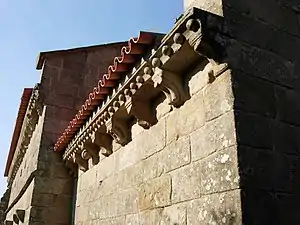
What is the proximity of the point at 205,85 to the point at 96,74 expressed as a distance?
5.26 metres

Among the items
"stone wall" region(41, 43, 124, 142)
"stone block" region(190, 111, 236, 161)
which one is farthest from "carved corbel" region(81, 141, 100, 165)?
"stone block" region(190, 111, 236, 161)

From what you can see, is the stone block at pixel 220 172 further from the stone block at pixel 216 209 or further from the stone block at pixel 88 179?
the stone block at pixel 88 179

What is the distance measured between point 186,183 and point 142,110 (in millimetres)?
1037

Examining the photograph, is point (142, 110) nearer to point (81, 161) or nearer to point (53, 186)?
point (81, 161)

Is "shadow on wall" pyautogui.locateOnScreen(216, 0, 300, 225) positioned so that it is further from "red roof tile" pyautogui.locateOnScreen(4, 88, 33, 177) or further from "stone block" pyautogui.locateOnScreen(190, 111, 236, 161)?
"red roof tile" pyautogui.locateOnScreen(4, 88, 33, 177)

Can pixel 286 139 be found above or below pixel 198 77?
below

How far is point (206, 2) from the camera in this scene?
2.46 metres

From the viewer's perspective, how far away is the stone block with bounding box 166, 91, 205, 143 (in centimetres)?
235

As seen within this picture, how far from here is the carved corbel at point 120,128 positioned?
3.68 meters

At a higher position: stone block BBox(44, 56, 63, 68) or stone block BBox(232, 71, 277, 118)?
stone block BBox(44, 56, 63, 68)

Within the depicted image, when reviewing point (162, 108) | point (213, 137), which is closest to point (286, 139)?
point (213, 137)

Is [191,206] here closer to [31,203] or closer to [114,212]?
[114,212]

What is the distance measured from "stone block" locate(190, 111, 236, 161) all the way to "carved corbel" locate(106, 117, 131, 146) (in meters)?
1.44

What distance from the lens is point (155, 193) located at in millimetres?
2781
